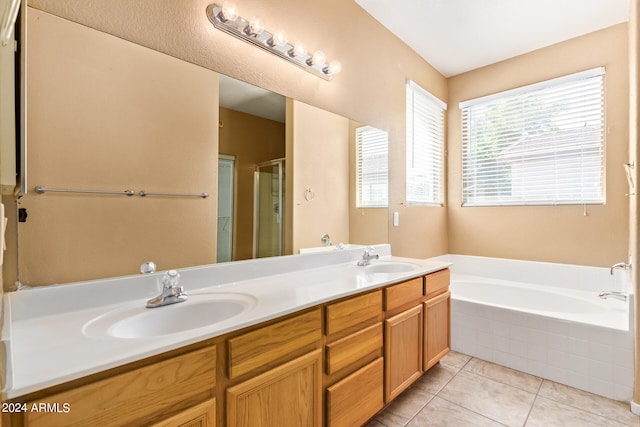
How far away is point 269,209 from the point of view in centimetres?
169

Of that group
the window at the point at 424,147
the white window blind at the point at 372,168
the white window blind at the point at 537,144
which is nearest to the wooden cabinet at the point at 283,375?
the white window blind at the point at 372,168

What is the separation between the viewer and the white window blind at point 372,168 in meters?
2.30

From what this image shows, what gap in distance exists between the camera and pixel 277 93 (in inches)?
69.1

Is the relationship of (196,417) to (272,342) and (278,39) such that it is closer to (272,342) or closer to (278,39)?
(272,342)

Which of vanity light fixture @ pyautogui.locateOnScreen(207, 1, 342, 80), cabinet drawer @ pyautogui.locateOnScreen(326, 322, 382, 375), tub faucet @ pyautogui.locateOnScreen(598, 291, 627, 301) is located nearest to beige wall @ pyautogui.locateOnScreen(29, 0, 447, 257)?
vanity light fixture @ pyautogui.locateOnScreen(207, 1, 342, 80)

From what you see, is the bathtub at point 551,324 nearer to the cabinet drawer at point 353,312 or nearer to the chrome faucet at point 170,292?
the cabinet drawer at point 353,312

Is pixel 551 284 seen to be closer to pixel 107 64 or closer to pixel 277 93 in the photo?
pixel 277 93

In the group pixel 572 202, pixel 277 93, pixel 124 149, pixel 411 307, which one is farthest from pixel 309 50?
pixel 572 202

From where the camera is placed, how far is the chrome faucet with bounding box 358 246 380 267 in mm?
2055

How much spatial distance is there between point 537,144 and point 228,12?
9.33 ft

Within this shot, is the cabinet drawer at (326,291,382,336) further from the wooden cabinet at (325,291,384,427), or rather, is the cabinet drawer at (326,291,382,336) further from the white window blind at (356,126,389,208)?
the white window blind at (356,126,389,208)

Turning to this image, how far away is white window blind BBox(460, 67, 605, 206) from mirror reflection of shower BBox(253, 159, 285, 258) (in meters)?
2.42

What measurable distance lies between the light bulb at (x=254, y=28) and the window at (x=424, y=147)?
1.67 meters

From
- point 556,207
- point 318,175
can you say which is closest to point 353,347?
point 318,175
